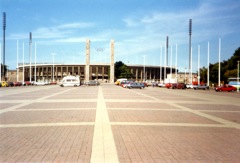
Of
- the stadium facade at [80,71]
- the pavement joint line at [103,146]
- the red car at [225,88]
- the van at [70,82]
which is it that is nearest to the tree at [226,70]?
the red car at [225,88]

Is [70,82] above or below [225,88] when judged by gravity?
above

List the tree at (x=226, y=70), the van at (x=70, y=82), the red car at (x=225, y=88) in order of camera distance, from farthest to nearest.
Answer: the tree at (x=226, y=70) → the van at (x=70, y=82) → the red car at (x=225, y=88)

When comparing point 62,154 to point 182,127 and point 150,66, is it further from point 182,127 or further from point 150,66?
point 150,66

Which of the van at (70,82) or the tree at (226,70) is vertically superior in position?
the tree at (226,70)

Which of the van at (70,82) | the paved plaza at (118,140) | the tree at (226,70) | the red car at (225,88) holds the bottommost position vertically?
the paved plaza at (118,140)

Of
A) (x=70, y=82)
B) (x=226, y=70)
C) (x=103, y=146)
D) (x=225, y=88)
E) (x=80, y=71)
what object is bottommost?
(x=103, y=146)


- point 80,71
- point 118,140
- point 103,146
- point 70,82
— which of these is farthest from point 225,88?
point 80,71

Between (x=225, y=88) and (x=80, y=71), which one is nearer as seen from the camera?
(x=225, y=88)

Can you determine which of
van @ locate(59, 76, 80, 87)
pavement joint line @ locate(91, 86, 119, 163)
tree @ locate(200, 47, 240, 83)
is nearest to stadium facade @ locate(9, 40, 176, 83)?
tree @ locate(200, 47, 240, 83)

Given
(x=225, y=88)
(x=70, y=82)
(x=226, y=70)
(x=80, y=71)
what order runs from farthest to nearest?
(x=80, y=71), (x=226, y=70), (x=70, y=82), (x=225, y=88)

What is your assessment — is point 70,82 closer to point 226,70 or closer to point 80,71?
point 226,70

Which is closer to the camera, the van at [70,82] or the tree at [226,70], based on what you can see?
the van at [70,82]

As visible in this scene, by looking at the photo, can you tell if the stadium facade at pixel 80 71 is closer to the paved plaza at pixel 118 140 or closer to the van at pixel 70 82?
the van at pixel 70 82

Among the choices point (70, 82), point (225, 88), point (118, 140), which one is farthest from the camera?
point (70, 82)
